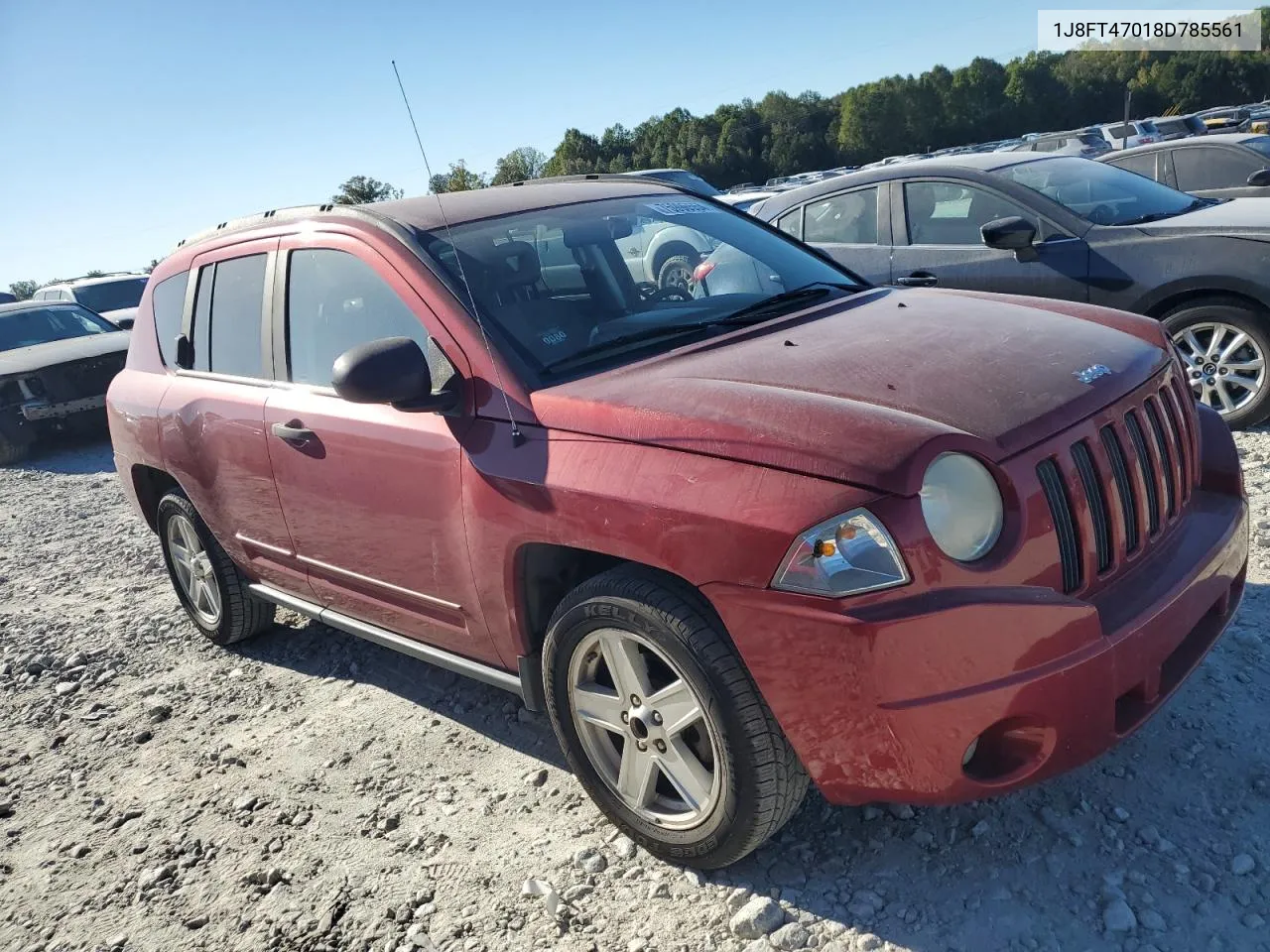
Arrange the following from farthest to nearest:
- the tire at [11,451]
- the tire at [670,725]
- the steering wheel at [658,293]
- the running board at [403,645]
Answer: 1. the tire at [11,451]
2. the steering wheel at [658,293]
3. the running board at [403,645]
4. the tire at [670,725]

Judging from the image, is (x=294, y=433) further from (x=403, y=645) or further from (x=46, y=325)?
(x=46, y=325)

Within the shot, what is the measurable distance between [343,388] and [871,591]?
5.00 ft

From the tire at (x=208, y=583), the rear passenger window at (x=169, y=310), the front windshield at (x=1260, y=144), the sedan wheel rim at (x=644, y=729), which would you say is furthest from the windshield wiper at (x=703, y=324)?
the front windshield at (x=1260, y=144)

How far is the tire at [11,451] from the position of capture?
1030 cm

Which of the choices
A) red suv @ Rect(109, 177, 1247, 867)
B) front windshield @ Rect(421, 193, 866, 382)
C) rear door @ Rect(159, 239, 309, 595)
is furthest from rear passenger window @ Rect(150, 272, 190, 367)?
front windshield @ Rect(421, 193, 866, 382)

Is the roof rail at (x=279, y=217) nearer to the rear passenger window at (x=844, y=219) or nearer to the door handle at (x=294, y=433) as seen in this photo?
the door handle at (x=294, y=433)

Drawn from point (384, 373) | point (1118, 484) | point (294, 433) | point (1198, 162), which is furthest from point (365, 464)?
point (1198, 162)

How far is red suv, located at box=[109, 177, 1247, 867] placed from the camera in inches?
85.8

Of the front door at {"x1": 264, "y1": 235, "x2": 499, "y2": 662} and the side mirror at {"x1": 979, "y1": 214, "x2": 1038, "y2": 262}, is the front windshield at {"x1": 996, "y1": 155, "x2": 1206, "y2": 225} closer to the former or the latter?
the side mirror at {"x1": 979, "y1": 214, "x2": 1038, "y2": 262}

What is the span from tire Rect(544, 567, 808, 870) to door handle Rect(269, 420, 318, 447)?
1.23m

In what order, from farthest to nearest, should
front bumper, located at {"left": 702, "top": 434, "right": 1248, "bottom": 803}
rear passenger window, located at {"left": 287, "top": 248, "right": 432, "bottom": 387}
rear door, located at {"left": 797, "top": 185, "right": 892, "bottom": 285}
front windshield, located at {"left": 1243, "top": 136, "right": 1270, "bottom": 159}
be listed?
front windshield, located at {"left": 1243, "top": 136, "right": 1270, "bottom": 159} → rear door, located at {"left": 797, "top": 185, "right": 892, "bottom": 285} → rear passenger window, located at {"left": 287, "top": 248, "right": 432, "bottom": 387} → front bumper, located at {"left": 702, "top": 434, "right": 1248, "bottom": 803}

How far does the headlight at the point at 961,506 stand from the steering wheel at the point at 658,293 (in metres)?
1.40

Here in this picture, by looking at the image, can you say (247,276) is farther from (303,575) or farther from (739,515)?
(739,515)

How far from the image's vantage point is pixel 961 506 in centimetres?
224
